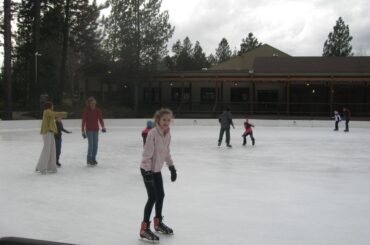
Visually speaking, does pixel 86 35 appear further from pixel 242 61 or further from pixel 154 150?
pixel 154 150

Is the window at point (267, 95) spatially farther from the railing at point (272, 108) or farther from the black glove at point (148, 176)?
the black glove at point (148, 176)

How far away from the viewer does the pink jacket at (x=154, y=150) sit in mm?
4371

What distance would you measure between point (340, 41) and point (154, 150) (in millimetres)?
66081

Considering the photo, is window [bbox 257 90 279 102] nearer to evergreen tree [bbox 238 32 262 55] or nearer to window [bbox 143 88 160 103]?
window [bbox 143 88 160 103]

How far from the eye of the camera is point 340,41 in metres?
65.1

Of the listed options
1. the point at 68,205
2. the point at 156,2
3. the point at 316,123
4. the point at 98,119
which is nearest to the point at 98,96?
the point at 156,2

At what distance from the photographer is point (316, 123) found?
2661 centimetres

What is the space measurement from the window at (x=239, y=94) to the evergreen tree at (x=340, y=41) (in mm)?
35937

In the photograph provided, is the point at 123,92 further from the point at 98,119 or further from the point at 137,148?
the point at 98,119

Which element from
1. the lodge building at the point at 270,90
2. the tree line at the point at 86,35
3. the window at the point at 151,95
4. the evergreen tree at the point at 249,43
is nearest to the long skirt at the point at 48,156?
the tree line at the point at 86,35

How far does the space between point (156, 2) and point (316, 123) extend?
15.2m

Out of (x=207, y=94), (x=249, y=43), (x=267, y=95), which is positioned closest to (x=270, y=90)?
(x=267, y=95)

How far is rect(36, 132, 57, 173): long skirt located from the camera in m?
8.45

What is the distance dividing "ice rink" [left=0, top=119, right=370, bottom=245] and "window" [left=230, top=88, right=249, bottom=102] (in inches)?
883
